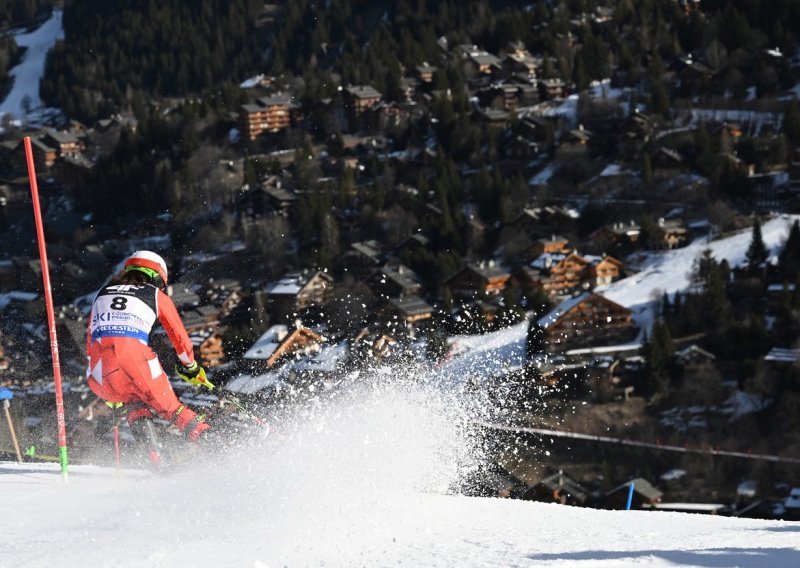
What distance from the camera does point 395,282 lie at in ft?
132

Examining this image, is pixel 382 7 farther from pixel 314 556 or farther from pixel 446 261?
pixel 314 556

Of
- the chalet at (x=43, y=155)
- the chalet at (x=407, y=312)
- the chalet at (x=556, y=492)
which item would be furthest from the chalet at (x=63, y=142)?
the chalet at (x=556, y=492)

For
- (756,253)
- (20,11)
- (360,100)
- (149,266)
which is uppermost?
(149,266)

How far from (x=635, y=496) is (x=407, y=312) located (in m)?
14.5

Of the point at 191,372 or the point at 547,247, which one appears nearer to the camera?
the point at 191,372

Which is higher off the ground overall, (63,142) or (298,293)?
(298,293)

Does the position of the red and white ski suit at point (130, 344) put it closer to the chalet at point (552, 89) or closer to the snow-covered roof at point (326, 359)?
the snow-covered roof at point (326, 359)

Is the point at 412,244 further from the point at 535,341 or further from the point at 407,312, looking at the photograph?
the point at 535,341

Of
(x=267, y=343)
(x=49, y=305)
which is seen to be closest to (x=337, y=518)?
(x=49, y=305)

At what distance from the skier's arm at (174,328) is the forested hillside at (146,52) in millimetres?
79492

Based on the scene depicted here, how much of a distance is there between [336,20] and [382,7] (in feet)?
14.3

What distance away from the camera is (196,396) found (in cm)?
2956

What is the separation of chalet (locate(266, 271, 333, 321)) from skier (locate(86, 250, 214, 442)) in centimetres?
3054

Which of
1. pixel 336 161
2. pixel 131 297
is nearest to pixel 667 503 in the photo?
pixel 131 297
